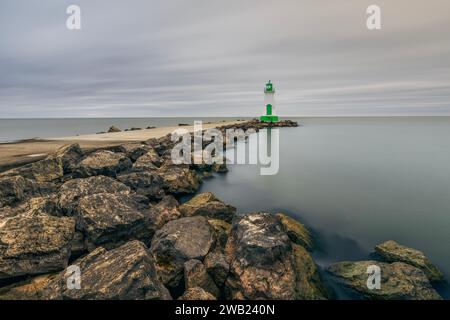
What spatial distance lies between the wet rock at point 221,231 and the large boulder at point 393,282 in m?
2.95

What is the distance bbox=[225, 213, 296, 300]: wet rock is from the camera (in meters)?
4.83

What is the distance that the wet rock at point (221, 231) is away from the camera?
6.58 m

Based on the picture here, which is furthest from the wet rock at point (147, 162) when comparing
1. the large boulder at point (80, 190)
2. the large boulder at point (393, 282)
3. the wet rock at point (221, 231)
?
the large boulder at point (393, 282)

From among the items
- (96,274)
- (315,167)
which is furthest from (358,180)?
(96,274)

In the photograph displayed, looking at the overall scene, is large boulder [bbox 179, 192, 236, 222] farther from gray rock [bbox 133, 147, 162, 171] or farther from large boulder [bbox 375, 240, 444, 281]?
large boulder [bbox 375, 240, 444, 281]

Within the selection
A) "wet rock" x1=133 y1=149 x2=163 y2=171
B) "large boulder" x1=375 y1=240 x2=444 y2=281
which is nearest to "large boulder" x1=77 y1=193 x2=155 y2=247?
"wet rock" x1=133 y1=149 x2=163 y2=171

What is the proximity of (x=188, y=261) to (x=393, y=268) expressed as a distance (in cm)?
458

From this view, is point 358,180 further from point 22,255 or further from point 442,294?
point 22,255

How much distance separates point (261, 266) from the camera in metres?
5.14

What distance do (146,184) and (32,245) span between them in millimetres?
4613

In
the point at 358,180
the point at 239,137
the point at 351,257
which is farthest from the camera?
the point at 239,137

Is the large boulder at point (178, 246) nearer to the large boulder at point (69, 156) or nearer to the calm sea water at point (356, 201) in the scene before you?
the calm sea water at point (356, 201)

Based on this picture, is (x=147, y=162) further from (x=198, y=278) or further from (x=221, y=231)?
(x=198, y=278)
